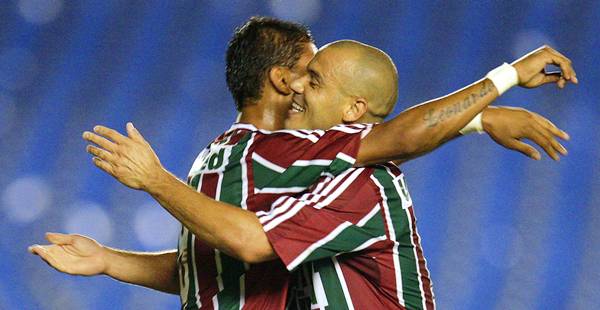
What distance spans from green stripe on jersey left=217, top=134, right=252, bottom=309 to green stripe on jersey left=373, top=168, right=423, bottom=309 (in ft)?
0.90

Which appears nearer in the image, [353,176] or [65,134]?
[353,176]

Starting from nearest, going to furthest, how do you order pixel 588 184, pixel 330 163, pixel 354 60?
1. pixel 330 163
2. pixel 354 60
3. pixel 588 184

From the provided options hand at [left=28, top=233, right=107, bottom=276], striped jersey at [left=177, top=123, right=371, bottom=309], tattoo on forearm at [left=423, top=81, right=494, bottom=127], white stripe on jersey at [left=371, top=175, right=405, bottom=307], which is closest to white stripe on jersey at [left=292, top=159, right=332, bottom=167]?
striped jersey at [left=177, top=123, right=371, bottom=309]

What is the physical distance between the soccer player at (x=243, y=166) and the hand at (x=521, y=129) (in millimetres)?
27

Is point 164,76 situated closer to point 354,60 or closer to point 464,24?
point 464,24

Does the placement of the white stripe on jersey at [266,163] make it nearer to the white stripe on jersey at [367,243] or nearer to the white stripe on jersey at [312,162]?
the white stripe on jersey at [312,162]

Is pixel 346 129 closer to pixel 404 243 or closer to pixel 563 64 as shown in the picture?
pixel 404 243

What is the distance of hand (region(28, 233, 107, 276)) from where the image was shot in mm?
2447

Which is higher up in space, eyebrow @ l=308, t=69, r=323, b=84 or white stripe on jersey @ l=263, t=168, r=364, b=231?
eyebrow @ l=308, t=69, r=323, b=84

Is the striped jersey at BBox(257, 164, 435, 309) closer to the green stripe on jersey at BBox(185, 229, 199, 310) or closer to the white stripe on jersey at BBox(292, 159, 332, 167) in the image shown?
the white stripe on jersey at BBox(292, 159, 332, 167)

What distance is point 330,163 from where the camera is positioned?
7.29 ft

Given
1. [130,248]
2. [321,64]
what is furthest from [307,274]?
[130,248]

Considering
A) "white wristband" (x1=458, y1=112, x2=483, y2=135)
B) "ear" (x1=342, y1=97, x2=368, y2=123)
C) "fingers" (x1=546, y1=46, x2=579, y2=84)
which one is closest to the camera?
"fingers" (x1=546, y1=46, x2=579, y2=84)

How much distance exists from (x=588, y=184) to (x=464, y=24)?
730 mm
